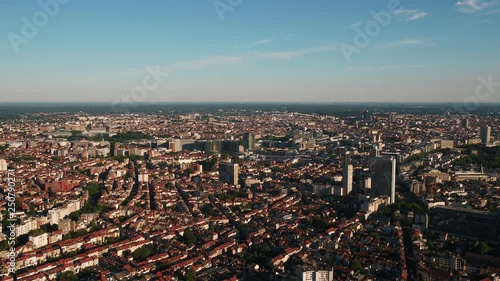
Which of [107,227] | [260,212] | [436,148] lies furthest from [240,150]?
[107,227]

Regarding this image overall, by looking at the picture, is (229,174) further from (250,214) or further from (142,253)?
(142,253)

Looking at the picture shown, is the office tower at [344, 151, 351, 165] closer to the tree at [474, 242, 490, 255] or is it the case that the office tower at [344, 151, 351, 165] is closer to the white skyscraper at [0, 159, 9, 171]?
the tree at [474, 242, 490, 255]

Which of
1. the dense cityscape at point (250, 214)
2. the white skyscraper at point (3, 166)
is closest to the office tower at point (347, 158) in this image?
the dense cityscape at point (250, 214)

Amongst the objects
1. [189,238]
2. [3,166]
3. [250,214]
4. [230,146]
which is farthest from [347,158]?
[3,166]

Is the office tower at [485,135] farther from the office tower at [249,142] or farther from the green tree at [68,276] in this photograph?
the green tree at [68,276]

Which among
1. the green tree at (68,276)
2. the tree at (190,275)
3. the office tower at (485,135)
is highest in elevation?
the office tower at (485,135)

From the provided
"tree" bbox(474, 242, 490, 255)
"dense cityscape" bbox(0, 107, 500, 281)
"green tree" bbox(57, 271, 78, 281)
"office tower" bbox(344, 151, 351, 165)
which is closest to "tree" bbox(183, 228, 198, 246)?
"dense cityscape" bbox(0, 107, 500, 281)
